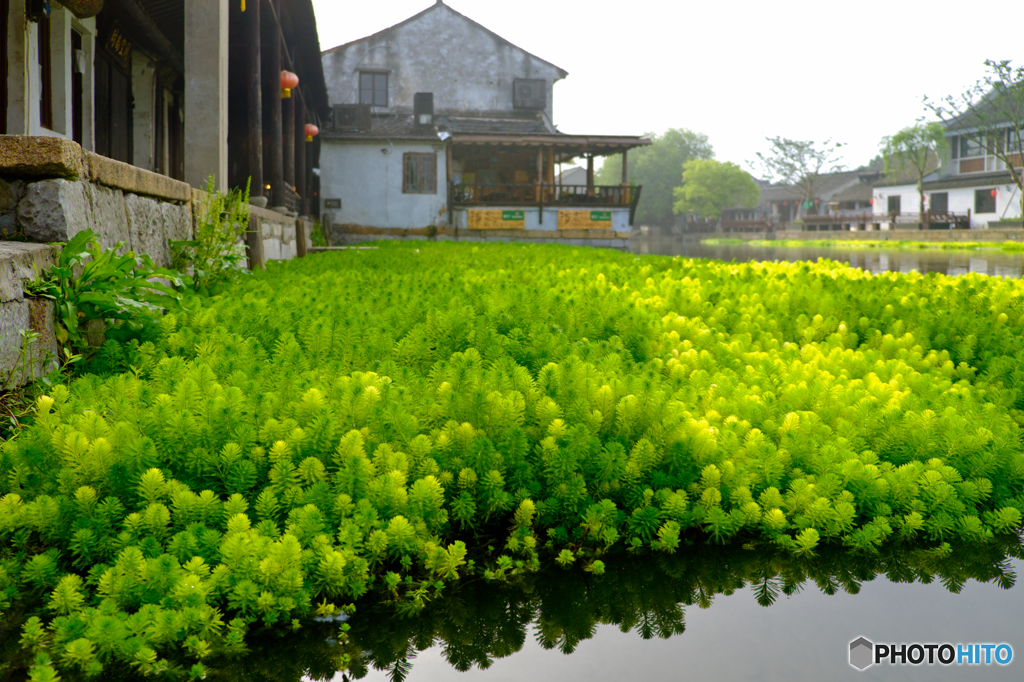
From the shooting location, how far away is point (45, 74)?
7.85m

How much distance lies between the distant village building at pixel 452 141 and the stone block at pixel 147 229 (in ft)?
62.9

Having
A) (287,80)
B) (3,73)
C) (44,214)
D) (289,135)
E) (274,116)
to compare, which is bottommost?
(44,214)

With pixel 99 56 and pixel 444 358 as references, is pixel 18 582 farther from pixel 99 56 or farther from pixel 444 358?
pixel 99 56

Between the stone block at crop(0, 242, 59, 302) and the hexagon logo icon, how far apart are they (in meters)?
2.84

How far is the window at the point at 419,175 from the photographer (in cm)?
2448

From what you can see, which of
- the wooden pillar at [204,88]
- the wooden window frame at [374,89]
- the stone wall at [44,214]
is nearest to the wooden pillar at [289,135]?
the wooden pillar at [204,88]

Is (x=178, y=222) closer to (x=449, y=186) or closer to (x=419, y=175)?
(x=449, y=186)

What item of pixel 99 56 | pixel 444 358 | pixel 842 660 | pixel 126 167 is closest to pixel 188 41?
pixel 126 167

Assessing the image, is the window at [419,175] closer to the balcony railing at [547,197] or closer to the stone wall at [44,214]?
the balcony railing at [547,197]

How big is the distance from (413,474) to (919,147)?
48.9m

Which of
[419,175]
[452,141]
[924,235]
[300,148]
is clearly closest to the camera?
[300,148]

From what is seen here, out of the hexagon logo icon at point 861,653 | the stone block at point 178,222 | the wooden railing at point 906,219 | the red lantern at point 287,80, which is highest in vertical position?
the wooden railing at point 906,219

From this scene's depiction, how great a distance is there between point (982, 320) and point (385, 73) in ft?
97.4

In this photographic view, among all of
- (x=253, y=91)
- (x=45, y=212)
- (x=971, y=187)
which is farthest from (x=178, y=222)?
(x=971, y=187)
